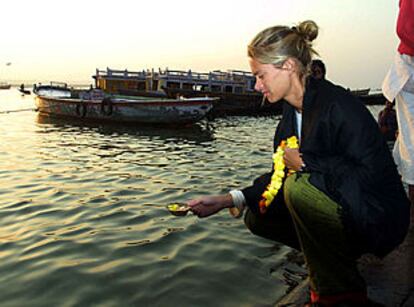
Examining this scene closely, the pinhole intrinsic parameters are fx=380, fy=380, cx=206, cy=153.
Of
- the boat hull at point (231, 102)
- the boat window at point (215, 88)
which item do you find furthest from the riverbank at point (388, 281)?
the boat window at point (215, 88)

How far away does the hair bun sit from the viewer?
7.95ft

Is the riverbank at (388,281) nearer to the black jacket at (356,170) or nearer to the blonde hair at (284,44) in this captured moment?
the black jacket at (356,170)

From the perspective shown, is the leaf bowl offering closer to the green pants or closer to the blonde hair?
the green pants

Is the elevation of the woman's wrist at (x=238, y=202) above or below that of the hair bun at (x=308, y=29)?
below

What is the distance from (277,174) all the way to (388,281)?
1104 millimetres

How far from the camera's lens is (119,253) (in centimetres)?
449

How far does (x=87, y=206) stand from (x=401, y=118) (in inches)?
191

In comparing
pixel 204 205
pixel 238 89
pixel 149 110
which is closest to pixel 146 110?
pixel 149 110

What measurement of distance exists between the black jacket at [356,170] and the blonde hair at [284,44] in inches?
11.4

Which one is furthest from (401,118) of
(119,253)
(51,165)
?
(51,165)

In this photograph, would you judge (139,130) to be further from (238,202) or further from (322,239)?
(322,239)

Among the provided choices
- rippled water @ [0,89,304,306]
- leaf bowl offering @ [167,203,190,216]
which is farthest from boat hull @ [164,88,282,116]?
leaf bowl offering @ [167,203,190,216]

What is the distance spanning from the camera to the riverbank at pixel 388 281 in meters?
2.47

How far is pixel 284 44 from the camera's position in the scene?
2.38 metres
